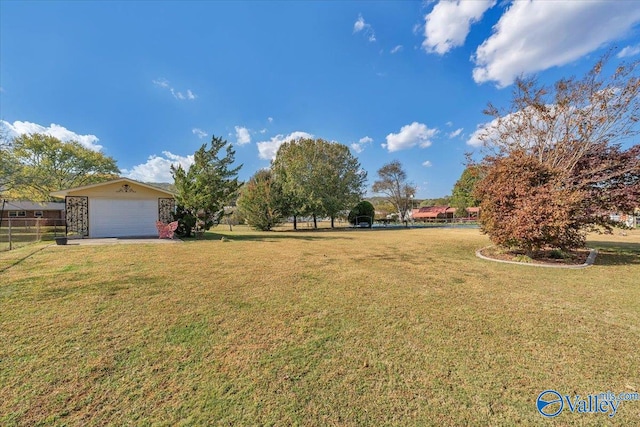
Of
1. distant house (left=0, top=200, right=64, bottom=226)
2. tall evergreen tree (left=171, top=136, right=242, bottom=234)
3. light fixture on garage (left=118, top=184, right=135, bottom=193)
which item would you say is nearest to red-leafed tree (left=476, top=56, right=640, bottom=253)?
tall evergreen tree (left=171, top=136, right=242, bottom=234)

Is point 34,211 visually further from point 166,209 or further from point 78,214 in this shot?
point 166,209

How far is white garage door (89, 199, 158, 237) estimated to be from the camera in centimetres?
1439

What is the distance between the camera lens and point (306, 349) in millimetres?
2945

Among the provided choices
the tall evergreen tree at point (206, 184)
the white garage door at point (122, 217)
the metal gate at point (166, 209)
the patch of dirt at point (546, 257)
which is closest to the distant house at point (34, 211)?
the white garage door at point (122, 217)

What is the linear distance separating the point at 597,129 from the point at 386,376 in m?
11.4

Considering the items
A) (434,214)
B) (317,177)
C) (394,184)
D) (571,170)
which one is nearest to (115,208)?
(317,177)

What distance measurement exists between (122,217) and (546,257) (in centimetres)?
1985

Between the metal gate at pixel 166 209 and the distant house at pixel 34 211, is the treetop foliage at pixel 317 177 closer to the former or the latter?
the metal gate at pixel 166 209

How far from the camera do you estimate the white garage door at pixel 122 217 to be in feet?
47.2

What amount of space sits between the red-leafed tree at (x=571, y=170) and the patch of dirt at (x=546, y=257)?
427 mm

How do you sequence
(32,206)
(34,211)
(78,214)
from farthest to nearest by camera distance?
(34,211)
(32,206)
(78,214)

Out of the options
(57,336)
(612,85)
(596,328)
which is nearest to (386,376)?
(596,328)

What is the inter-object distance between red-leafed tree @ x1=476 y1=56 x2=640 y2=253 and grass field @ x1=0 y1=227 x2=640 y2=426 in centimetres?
258

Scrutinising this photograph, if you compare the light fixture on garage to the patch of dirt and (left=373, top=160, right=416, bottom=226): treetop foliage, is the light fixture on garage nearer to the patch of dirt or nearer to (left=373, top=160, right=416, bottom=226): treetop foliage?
the patch of dirt
